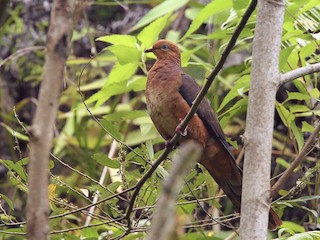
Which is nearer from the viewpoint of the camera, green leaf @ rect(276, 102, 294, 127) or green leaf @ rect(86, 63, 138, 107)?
Answer: green leaf @ rect(276, 102, 294, 127)

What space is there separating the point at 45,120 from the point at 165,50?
2072 mm

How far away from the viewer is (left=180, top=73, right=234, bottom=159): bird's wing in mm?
2547

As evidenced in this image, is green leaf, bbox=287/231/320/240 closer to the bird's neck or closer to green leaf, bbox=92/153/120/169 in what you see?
green leaf, bbox=92/153/120/169

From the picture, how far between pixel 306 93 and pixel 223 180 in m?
0.43

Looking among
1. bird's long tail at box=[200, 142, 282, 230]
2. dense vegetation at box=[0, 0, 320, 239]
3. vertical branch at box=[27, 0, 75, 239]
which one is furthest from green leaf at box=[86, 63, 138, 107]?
vertical branch at box=[27, 0, 75, 239]

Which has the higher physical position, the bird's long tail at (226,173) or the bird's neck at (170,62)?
the bird's neck at (170,62)

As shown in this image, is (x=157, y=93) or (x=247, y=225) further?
(x=157, y=93)

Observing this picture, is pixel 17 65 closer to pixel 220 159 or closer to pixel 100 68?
pixel 100 68

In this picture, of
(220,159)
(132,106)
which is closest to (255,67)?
(220,159)

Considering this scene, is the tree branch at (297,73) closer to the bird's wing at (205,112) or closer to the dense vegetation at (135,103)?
the dense vegetation at (135,103)

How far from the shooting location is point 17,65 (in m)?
4.68

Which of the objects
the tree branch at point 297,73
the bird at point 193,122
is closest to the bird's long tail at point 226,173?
the bird at point 193,122

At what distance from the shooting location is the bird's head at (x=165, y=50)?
288 centimetres

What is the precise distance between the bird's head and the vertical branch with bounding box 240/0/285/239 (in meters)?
1.26
